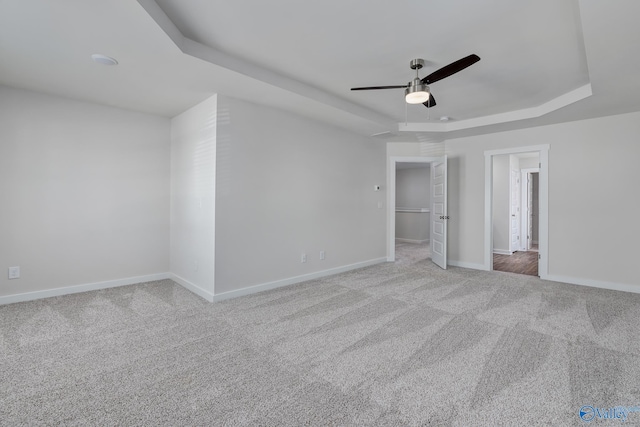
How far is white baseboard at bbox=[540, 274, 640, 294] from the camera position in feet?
13.0

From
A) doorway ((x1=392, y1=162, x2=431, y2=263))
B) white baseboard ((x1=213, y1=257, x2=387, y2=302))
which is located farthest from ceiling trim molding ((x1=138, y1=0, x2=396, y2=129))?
doorway ((x1=392, y1=162, x2=431, y2=263))

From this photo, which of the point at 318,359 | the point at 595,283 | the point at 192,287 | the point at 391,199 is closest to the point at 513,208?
the point at 595,283

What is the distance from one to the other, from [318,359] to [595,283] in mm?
4333

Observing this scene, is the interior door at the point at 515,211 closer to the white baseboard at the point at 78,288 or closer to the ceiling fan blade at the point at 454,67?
the ceiling fan blade at the point at 454,67

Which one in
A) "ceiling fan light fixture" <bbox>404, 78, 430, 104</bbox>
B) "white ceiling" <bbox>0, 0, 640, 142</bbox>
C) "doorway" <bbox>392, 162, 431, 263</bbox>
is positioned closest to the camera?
"white ceiling" <bbox>0, 0, 640, 142</bbox>

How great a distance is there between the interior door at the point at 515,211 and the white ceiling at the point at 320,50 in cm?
308

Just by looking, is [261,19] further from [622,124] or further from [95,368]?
[622,124]

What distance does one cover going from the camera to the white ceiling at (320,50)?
82.2 inches

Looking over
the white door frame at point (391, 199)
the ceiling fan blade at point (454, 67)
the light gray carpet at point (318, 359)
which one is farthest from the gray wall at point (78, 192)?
the white door frame at point (391, 199)

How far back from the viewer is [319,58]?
288 centimetres

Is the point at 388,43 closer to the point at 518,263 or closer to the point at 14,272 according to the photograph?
the point at 14,272

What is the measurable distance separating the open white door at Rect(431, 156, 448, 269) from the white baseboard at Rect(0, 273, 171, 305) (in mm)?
4496

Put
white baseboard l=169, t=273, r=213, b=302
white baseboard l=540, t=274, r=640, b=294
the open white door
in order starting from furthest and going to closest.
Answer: the open white door → white baseboard l=540, t=274, r=640, b=294 → white baseboard l=169, t=273, r=213, b=302

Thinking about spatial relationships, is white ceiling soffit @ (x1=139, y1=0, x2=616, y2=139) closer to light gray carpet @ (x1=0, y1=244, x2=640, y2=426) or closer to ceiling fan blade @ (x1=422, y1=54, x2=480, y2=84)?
ceiling fan blade @ (x1=422, y1=54, x2=480, y2=84)
